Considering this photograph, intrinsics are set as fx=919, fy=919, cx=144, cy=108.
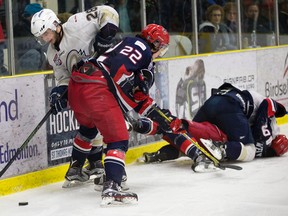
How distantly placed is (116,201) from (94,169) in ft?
2.86

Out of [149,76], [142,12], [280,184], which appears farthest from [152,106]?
[142,12]

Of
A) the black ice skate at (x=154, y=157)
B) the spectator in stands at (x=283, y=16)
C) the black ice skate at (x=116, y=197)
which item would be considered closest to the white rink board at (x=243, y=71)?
the spectator in stands at (x=283, y=16)

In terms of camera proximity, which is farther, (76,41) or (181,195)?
(76,41)

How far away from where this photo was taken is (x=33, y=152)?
236 inches

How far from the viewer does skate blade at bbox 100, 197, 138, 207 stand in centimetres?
514

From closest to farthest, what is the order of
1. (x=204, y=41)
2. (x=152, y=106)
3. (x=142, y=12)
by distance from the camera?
(x=152, y=106), (x=142, y=12), (x=204, y=41)

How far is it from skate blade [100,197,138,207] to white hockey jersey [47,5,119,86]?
105 centimetres

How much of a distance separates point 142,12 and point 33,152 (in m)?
2.04

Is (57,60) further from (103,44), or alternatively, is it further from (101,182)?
(101,182)

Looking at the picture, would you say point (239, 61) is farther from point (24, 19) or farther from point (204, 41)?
point (24, 19)

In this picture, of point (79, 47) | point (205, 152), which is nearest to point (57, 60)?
point (79, 47)

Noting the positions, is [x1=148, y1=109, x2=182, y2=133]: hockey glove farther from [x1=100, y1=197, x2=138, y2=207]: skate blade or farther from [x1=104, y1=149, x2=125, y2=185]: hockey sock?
[x1=100, y1=197, x2=138, y2=207]: skate blade

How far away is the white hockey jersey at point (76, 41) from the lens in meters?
5.89

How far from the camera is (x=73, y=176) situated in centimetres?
589
